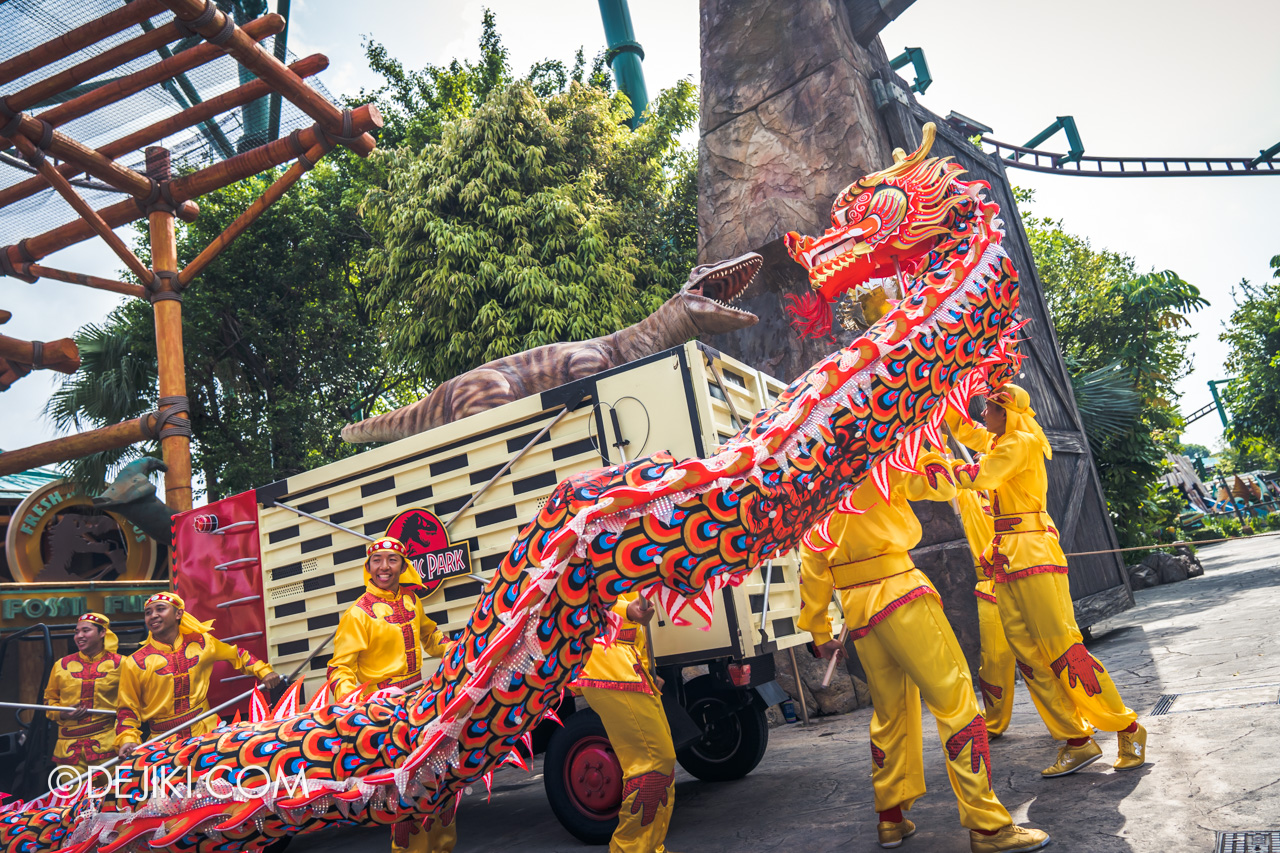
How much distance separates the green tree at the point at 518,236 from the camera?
1122cm

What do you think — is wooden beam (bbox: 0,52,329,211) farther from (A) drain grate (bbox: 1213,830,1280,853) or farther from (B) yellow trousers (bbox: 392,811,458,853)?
(A) drain grate (bbox: 1213,830,1280,853)

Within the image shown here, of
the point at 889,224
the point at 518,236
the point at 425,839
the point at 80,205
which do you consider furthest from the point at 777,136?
the point at 425,839

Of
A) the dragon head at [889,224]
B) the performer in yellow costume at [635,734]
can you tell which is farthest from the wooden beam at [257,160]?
the performer in yellow costume at [635,734]

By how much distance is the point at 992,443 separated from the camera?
3.98 m

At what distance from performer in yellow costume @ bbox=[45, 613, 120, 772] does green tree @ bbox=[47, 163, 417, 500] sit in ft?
21.8

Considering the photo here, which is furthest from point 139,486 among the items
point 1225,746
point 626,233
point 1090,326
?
point 1090,326

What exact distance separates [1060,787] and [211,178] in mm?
9472

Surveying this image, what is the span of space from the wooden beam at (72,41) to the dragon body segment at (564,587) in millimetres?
6937

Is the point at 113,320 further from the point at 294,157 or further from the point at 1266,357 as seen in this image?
the point at 1266,357

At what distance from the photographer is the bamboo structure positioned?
7422 millimetres

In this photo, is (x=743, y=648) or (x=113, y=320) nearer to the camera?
(x=743, y=648)

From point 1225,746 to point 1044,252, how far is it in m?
17.3

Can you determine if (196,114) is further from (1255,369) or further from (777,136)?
(1255,369)

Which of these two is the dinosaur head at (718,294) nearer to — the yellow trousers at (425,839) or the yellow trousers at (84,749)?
the yellow trousers at (425,839)
